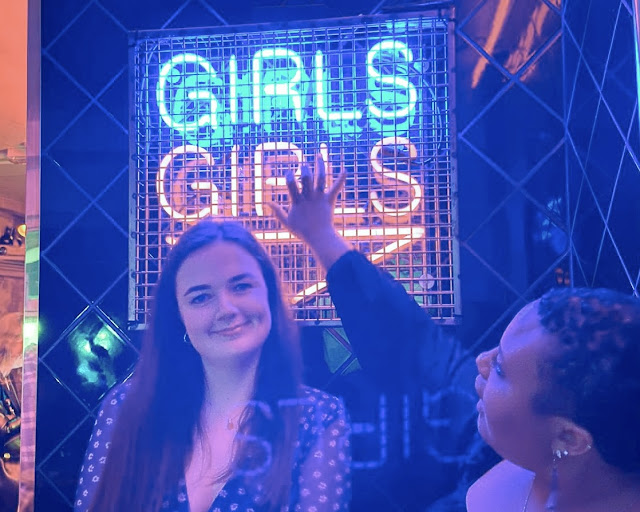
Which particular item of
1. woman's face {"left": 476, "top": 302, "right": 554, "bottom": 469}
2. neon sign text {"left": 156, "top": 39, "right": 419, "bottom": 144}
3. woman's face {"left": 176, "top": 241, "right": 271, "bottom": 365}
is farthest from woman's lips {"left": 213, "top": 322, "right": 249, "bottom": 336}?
woman's face {"left": 476, "top": 302, "right": 554, "bottom": 469}

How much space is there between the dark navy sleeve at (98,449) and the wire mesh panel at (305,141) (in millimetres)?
214

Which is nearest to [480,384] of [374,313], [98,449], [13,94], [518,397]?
[518,397]

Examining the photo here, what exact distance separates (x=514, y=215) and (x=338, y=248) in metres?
0.45

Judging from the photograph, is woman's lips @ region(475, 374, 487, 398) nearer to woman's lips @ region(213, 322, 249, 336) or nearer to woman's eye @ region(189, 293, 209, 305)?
woman's lips @ region(213, 322, 249, 336)

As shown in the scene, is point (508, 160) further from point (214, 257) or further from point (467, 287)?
point (214, 257)

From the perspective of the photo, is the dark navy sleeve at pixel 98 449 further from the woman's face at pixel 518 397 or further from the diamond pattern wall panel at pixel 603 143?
the diamond pattern wall panel at pixel 603 143

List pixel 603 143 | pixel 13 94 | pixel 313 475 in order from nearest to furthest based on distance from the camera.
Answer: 1. pixel 603 143
2. pixel 313 475
3. pixel 13 94

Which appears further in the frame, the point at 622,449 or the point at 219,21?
the point at 219,21

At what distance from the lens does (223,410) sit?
4.96ft

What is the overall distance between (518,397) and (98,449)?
106cm

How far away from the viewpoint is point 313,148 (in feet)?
5.11

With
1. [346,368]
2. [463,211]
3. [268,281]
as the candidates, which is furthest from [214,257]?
[463,211]

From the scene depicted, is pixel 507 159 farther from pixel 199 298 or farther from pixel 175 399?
pixel 175 399

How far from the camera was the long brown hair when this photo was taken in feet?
4.91
